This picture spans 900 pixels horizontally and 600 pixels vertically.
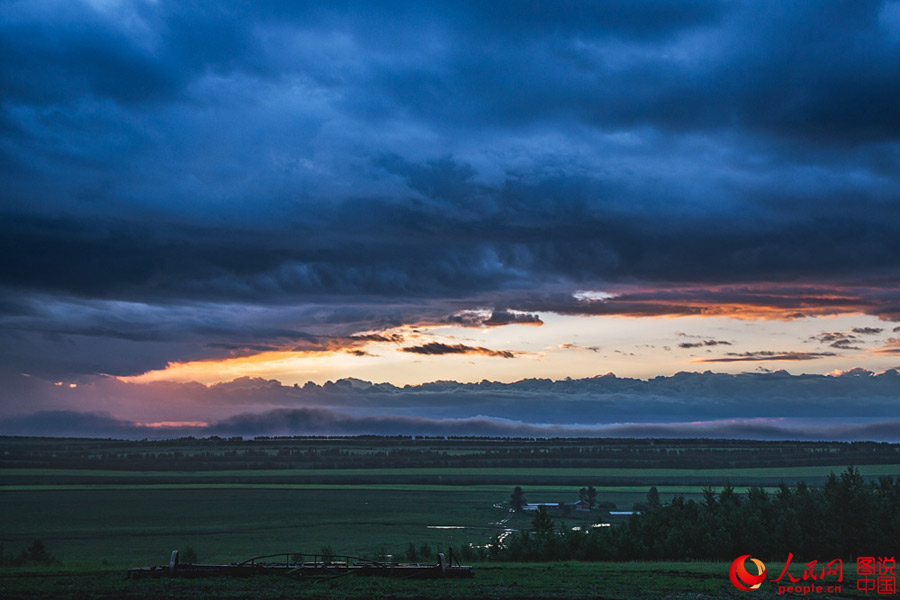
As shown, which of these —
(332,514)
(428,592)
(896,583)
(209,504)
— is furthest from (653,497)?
(428,592)

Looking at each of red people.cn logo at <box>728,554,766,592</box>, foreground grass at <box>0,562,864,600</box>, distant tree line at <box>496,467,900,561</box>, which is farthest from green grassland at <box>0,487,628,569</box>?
red people.cn logo at <box>728,554,766,592</box>

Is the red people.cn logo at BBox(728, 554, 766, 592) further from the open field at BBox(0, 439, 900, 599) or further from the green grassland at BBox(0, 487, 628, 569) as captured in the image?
the green grassland at BBox(0, 487, 628, 569)

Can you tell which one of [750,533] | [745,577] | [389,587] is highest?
[389,587]

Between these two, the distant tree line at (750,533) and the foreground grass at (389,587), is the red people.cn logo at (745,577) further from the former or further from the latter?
the distant tree line at (750,533)

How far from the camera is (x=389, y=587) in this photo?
3959 centimetres

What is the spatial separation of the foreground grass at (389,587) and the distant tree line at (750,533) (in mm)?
35881

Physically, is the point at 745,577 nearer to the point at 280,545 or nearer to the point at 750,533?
the point at 750,533

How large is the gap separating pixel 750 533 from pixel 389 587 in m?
56.5

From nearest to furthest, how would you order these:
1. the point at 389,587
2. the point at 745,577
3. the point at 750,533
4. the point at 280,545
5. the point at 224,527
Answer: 1. the point at 389,587
2. the point at 745,577
3. the point at 750,533
4. the point at 280,545
5. the point at 224,527

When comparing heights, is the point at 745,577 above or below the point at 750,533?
above

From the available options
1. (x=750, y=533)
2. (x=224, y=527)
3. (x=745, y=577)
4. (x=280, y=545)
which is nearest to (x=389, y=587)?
(x=745, y=577)

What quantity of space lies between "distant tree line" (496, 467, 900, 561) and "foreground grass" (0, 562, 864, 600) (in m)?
35.9

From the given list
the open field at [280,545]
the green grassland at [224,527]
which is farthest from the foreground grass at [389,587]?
the green grassland at [224,527]

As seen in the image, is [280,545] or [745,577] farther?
[280,545]
